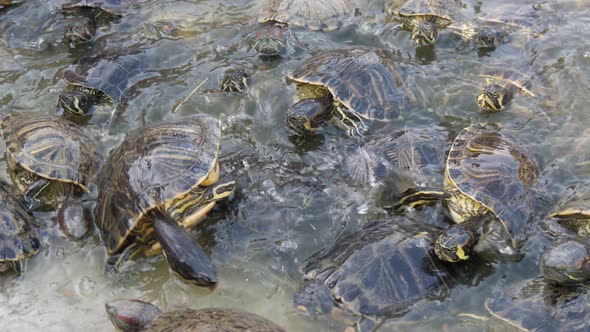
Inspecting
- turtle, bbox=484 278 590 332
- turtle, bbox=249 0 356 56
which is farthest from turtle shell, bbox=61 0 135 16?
turtle, bbox=484 278 590 332

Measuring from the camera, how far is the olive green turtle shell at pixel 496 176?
556cm

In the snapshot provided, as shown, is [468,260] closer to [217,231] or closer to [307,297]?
[307,297]

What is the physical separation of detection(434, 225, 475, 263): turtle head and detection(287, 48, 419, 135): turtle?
2.28m

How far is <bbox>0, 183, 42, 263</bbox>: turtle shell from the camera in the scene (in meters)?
5.30

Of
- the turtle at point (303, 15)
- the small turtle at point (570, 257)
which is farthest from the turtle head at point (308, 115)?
the small turtle at point (570, 257)

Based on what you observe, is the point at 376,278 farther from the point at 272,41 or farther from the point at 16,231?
the point at 272,41

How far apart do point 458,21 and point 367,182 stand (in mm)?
4257

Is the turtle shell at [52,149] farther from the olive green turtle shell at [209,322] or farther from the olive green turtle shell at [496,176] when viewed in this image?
the olive green turtle shell at [496,176]

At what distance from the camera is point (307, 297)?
16.2 feet

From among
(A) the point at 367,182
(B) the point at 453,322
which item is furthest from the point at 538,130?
(B) the point at 453,322

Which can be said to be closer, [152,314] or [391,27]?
[152,314]

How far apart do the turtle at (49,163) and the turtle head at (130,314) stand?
4.62ft

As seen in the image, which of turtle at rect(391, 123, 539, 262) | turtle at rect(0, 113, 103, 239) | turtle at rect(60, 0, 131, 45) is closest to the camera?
turtle at rect(391, 123, 539, 262)

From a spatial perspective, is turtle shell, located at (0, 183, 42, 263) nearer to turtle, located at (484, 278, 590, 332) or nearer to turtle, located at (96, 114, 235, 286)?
turtle, located at (96, 114, 235, 286)
